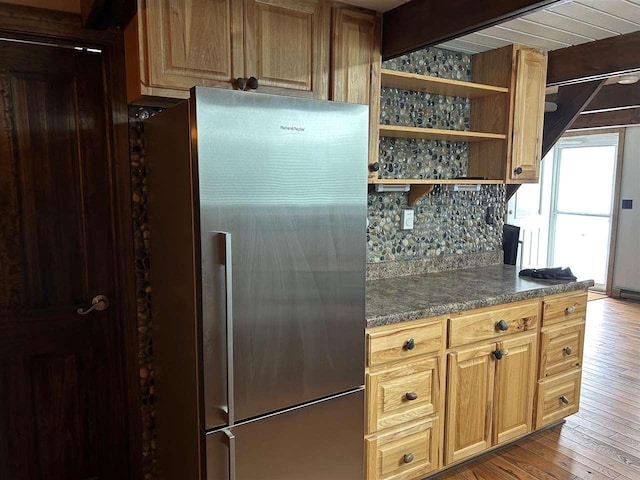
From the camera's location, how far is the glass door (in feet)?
20.7

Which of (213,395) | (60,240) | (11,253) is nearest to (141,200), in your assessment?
(60,240)

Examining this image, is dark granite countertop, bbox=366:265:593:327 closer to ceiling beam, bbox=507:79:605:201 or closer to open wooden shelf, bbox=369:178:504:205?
open wooden shelf, bbox=369:178:504:205

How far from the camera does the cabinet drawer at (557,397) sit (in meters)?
2.64

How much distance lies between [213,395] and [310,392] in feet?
1.23

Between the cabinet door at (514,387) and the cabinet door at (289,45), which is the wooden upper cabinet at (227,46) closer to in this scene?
the cabinet door at (289,45)

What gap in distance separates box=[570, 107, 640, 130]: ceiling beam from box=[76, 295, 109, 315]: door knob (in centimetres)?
568

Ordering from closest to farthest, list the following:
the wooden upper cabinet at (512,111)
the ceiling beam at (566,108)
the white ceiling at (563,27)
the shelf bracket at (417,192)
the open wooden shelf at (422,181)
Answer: the white ceiling at (563,27)
the open wooden shelf at (422,181)
the shelf bracket at (417,192)
the wooden upper cabinet at (512,111)
the ceiling beam at (566,108)

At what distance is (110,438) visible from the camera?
7.06ft

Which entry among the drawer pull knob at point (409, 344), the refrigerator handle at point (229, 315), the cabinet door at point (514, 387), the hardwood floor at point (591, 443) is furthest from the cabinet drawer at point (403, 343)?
the hardwood floor at point (591, 443)

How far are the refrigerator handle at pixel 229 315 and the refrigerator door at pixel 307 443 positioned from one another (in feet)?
0.31

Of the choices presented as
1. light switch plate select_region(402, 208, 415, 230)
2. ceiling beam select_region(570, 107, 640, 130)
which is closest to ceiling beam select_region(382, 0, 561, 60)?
light switch plate select_region(402, 208, 415, 230)

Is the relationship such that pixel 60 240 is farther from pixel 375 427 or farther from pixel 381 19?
pixel 381 19

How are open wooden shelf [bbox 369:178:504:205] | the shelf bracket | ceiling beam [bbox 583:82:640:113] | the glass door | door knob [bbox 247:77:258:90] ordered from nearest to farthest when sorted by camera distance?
door knob [bbox 247:77:258:90] < open wooden shelf [bbox 369:178:504:205] < the shelf bracket < ceiling beam [bbox 583:82:640:113] < the glass door

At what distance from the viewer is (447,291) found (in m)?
2.41
